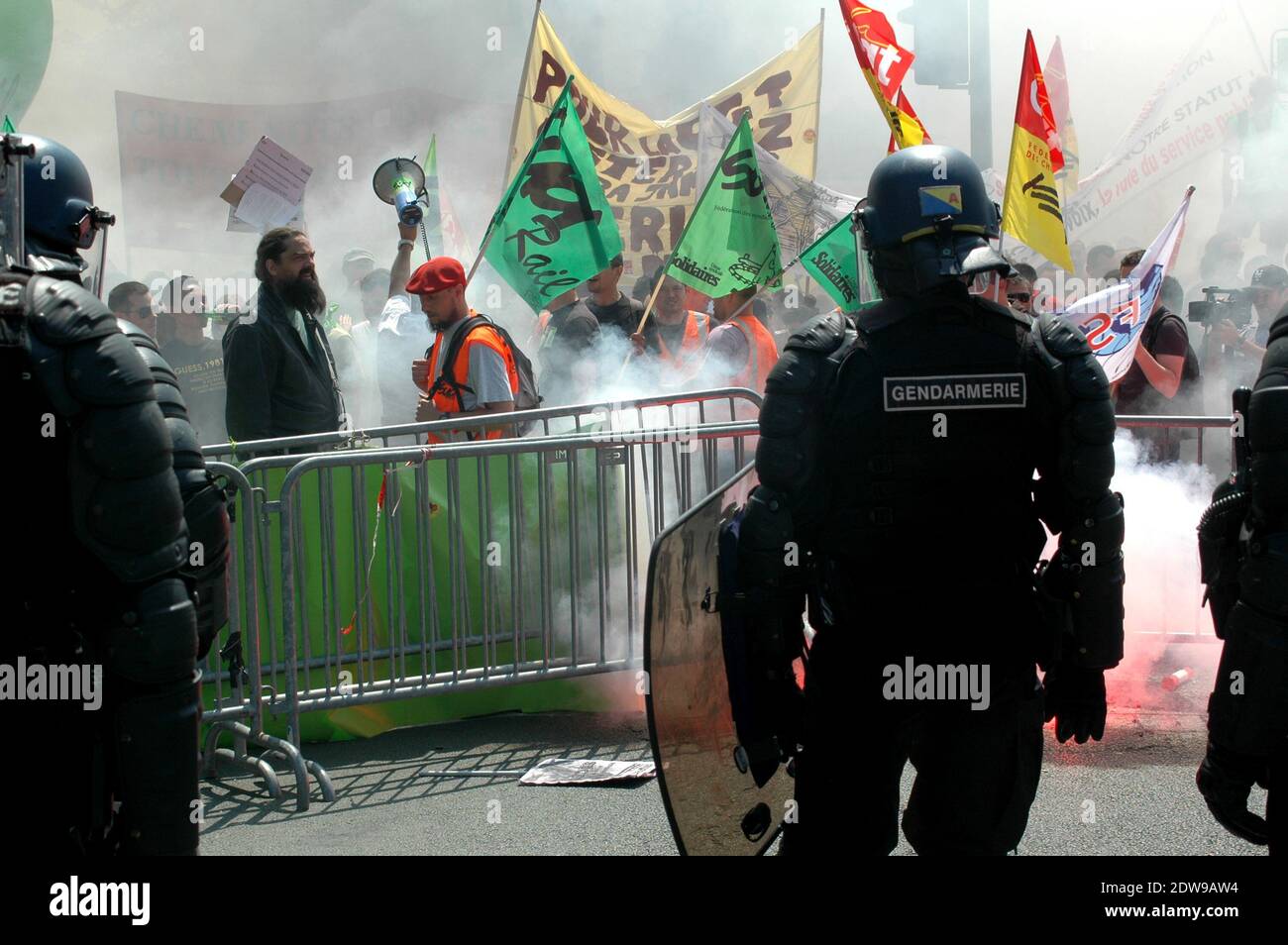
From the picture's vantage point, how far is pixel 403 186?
778cm

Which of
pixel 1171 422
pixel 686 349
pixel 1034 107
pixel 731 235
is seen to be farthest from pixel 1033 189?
pixel 686 349

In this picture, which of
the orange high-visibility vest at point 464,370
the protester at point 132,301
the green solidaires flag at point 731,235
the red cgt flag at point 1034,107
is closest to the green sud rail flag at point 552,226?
the green solidaires flag at point 731,235

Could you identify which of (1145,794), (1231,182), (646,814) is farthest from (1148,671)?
(1231,182)

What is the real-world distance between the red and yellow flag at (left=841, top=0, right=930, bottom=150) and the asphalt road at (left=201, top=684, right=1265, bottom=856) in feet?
10.1

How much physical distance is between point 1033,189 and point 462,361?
3053 mm

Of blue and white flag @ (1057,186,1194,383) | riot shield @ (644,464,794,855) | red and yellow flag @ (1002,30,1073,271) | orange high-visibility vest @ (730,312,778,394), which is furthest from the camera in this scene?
orange high-visibility vest @ (730,312,778,394)

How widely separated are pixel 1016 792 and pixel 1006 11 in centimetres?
1637

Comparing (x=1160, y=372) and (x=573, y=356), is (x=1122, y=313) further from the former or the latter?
(x=573, y=356)

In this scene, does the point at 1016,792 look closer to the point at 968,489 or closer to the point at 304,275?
the point at 968,489

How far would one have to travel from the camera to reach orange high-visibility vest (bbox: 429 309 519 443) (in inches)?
231

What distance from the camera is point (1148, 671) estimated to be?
5895 millimetres

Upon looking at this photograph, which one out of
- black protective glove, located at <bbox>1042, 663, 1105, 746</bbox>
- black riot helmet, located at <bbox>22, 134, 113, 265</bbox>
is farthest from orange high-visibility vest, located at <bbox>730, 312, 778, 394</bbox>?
black riot helmet, located at <bbox>22, 134, 113, 265</bbox>

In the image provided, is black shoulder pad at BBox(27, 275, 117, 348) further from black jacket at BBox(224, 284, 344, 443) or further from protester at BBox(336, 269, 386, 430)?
protester at BBox(336, 269, 386, 430)

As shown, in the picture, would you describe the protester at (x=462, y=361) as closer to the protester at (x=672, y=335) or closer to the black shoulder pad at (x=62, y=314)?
the protester at (x=672, y=335)
